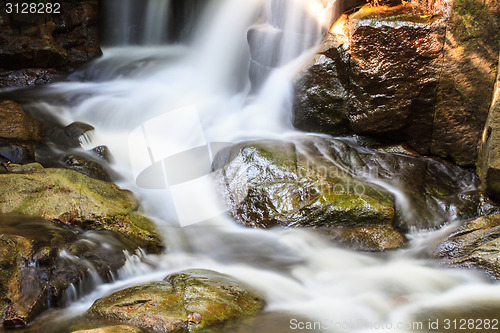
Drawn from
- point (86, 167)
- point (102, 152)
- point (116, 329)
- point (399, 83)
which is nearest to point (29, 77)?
point (102, 152)

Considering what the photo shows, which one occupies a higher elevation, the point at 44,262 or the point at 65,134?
the point at 65,134

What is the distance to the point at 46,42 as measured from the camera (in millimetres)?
9477

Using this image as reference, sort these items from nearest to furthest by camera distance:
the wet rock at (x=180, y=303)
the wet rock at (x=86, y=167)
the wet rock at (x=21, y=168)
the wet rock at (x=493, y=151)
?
1. the wet rock at (x=180, y=303)
2. the wet rock at (x=21, y=168)
3. the wet rock at (x=493, y=151)
4. the wet rock at (x=86, y=167)

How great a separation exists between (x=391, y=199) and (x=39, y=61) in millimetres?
8515

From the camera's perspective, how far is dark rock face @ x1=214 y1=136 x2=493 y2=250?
4863 millimetres

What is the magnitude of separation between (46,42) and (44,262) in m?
7.76

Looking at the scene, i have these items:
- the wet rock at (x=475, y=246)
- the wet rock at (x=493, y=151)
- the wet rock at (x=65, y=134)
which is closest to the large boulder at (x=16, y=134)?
the wet rock at (x=65, y=134)

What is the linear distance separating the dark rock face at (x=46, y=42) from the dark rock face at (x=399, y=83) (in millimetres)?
6285

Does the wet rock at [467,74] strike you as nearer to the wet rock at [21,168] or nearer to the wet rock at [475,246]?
the wet rock at [475,246]

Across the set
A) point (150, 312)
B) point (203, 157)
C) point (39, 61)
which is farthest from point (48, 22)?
point (150, 312)

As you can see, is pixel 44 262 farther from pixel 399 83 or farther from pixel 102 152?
pixel 399 83

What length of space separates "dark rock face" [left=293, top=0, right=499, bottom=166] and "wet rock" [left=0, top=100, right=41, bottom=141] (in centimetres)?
432

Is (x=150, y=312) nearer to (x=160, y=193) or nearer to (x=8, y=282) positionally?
(x=8, y=282)

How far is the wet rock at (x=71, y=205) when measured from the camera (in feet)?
14.1
